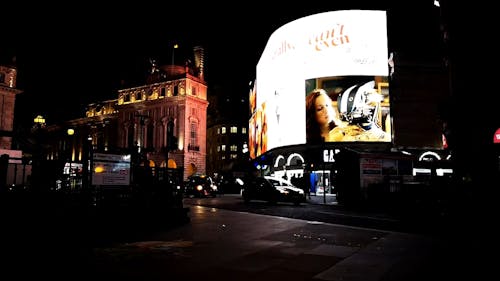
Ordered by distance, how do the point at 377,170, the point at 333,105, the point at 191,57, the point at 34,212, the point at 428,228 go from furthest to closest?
the point at 191,57
the point at 333,105
the point at 377,170
the point at 428,228
the point at 34,212

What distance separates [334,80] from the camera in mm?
39000

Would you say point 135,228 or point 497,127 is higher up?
point 497,127

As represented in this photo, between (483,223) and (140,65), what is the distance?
230 feet

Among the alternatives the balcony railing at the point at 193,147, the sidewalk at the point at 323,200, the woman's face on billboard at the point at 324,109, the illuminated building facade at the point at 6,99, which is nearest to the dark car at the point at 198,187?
the sidewalk at the point at 323,200

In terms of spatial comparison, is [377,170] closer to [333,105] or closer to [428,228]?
[428,228]

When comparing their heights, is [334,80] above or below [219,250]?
above

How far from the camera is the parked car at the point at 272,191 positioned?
22.6 m

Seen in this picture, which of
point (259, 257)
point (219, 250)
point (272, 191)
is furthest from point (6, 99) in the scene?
point (259, 257)

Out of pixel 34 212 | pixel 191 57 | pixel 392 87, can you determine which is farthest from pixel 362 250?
pixel 191 57

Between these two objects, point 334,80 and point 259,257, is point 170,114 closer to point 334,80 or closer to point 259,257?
point 334,80

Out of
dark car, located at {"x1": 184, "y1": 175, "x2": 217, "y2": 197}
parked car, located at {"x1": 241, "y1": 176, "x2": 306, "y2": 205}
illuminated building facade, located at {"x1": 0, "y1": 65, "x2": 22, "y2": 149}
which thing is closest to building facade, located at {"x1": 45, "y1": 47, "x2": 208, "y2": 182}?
illuminated building facade, located at {"x1": 0, "y1": 65, "x2": 22, "y2": 149}

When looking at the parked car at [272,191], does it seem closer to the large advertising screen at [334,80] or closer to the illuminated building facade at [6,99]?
the large advertising screen at [334,80]

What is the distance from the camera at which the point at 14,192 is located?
10055mm

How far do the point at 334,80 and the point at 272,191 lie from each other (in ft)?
64.8
